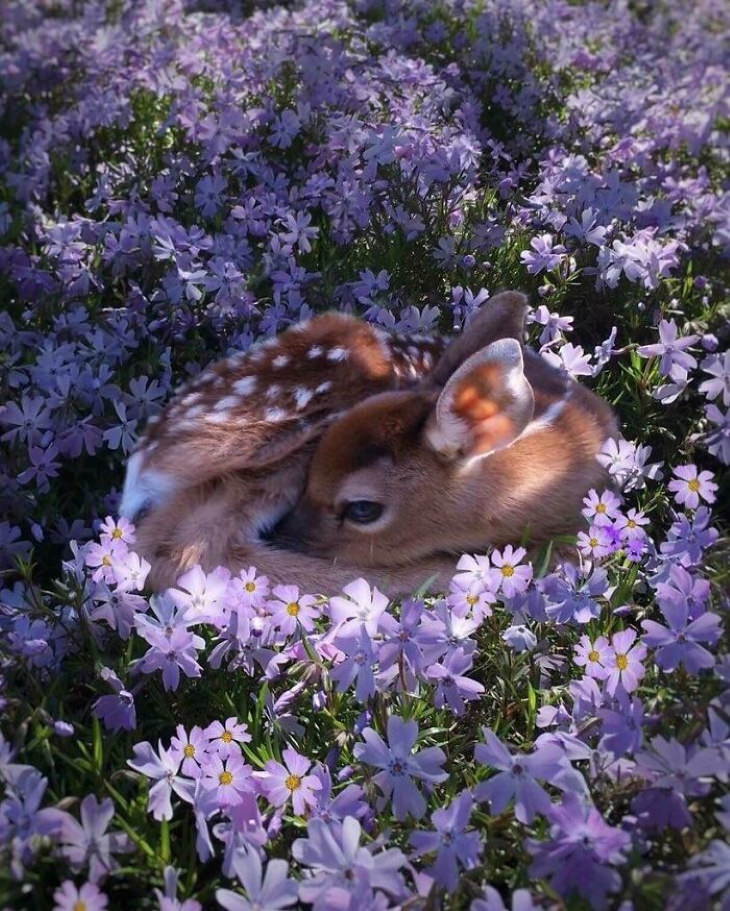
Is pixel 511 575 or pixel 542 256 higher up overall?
pixel 542 256

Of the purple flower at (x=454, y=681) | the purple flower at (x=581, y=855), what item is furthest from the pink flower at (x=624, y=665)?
the purple flower at (x=581, y=855)

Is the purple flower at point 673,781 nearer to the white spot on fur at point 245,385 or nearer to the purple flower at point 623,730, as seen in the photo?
the purple flower at point 623,730

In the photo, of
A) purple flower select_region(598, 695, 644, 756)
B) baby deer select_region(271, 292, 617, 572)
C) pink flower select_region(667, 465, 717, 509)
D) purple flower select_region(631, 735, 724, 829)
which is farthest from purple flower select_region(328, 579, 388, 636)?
pink flower select_region(667, 465, 717, 509)

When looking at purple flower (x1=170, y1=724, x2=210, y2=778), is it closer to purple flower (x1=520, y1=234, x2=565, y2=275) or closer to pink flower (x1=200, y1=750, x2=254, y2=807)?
pink flower (x1=200, y1=750, x2=254, y2=807)

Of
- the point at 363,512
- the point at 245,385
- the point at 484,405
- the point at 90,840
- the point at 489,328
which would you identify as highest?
the point at 489,328

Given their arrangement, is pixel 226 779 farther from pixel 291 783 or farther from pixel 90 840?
pixel 90 840

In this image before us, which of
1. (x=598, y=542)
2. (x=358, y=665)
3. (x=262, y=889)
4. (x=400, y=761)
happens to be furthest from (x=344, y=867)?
(x=598, y=542)

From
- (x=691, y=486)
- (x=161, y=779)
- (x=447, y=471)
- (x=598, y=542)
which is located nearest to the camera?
(x=161, y=779)
